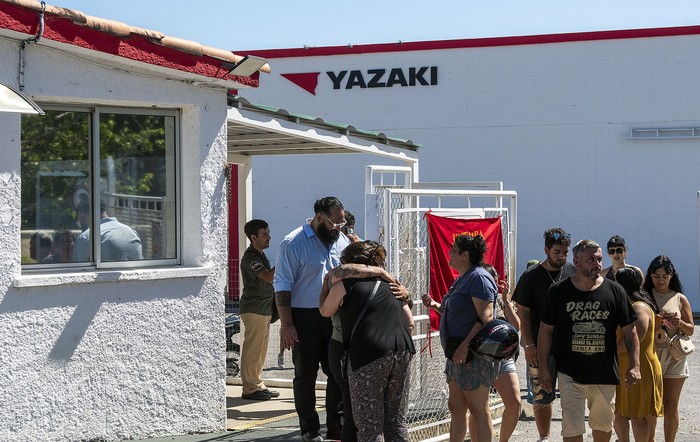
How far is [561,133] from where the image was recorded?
22.0m

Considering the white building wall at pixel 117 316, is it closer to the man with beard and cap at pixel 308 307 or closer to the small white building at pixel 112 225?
the small white building at pixel 112 225

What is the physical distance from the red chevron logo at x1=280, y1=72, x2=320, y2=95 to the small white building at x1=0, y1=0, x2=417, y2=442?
48.4 ft

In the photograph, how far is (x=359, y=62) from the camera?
23.4 metres

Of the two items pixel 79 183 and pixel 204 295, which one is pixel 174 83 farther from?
pixel 204 295

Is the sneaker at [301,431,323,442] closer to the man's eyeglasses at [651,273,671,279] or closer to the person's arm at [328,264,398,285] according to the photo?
the person's arm at [328,264,398,285]

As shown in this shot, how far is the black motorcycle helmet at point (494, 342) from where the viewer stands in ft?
23.1

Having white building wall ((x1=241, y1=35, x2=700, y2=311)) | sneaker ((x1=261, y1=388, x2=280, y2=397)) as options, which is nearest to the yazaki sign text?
white building wall ((x1=241, y1=35, x2=700, y2=311))

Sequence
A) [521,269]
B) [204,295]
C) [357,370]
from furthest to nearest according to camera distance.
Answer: [521,269], [204,295], [357,370]

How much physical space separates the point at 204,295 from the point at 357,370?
7.05 feet

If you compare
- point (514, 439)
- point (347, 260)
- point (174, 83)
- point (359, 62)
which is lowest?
point (514, 439)

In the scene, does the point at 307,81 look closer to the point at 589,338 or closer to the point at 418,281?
the point at 418,281

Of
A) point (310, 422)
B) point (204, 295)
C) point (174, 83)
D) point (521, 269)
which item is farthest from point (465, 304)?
point (521, 269)

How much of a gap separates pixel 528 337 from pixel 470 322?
0.91 metres

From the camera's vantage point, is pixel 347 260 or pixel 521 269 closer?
pixel 347 260
